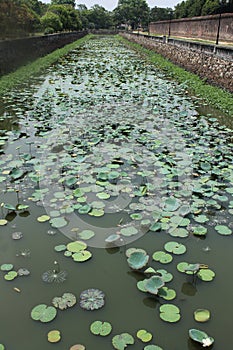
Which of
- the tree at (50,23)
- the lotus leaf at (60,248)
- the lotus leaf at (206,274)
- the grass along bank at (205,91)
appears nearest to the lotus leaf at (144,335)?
the lotus leaf at (206,274)

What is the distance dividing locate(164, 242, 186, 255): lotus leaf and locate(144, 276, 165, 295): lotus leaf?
41 centimetres

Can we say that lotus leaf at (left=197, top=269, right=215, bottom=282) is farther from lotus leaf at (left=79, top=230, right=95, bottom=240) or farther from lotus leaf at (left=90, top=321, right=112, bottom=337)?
lotus leaf at (left=79, top=230, right=95, bottom=240)

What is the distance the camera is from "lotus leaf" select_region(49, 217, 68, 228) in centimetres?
278

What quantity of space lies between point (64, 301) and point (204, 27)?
87.2ft

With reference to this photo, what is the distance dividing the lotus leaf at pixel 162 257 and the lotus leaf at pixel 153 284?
0.29 m

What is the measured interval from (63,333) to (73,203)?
4.53 ft

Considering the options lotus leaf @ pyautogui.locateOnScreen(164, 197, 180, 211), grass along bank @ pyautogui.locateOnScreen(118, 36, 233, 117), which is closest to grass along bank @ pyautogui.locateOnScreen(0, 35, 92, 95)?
grass along bank @ pyautogui.locateOnScreen(118, 36, 233, 117)

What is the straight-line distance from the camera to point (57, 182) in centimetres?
345

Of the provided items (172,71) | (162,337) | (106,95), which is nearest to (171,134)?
(106,95)

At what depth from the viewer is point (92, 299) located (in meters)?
2.08

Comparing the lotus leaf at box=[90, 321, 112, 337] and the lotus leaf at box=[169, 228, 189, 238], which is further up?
the lotus leaf at box=[169, 228, 189, 238]

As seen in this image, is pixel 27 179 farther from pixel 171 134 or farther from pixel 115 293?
pixel 171 134

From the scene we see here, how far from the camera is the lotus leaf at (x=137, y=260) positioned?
2275 mm

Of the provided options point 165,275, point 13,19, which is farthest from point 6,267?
point 13,19
